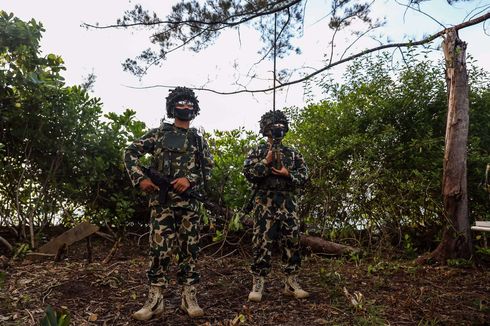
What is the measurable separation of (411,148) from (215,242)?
323 cm

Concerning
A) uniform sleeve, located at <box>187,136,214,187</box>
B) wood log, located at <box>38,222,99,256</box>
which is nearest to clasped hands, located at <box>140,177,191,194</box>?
uniform sleeve, located at <box>187,136,214,187</box>

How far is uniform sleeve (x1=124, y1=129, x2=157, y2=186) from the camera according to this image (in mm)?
3939

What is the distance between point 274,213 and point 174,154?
119 centimetres

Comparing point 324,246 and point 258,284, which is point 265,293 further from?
point 324,246

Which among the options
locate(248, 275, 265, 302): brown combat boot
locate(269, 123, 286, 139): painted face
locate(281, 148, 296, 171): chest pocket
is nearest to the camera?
locate(248, 275, 265, 302): brown combat boot

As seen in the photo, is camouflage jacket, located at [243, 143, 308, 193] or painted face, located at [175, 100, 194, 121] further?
camouflage jacket, located at [243, 143, 308, 193]

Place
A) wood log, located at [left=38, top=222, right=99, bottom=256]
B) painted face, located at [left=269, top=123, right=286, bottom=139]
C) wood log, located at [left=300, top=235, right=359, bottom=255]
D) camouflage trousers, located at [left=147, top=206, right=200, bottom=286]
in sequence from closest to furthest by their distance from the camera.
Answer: camouflage trousers, located at [left=147, top=206, right=200, bottom=286]
painted face, located at [left=269, top=123, right=286, bottom=139]
wood log, located at [left=38, top=222, right=99, bottom=256]
wood log, located at [left=300, top=235, right=359, bottom=255]

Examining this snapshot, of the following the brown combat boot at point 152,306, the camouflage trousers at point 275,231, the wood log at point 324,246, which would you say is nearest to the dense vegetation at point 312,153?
the wood log at point 324,246

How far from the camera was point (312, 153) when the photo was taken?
266 inches

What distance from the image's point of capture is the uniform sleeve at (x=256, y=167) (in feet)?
14.6

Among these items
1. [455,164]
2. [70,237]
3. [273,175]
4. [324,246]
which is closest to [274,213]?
[273,175]

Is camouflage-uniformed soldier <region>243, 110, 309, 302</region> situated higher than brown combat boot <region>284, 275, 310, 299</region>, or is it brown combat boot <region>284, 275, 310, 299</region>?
camouflage-uniformed soldier <region>243, 110, 309, 302</region>

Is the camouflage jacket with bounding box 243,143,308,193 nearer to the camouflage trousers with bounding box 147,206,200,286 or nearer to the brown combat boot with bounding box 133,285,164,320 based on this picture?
the camouflage trousers with bounding box 147,206,200,286

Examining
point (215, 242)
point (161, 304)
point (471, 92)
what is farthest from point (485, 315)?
point (471, 92)
